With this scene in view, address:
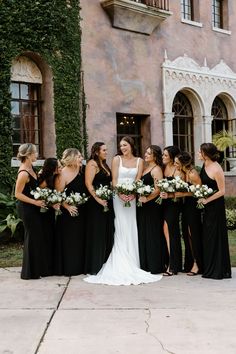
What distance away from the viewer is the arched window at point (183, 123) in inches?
719

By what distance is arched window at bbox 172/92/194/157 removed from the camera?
1825cm

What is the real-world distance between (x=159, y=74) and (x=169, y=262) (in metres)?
10.4

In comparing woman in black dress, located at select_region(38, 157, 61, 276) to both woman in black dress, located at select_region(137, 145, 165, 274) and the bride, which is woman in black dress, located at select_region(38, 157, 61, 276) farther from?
woman in black dress, located at select_region(137, 145, 165, 274)

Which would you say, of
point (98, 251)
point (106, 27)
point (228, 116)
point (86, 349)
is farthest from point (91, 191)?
point (228, 116)

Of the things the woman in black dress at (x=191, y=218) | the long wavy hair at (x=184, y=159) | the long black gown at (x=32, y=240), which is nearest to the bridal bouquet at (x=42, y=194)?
the long black gown at (x=32, y=240)

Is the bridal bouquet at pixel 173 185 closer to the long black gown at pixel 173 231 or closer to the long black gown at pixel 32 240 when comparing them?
the long black gown at pixel 173 231

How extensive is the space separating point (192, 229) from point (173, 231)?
28cm

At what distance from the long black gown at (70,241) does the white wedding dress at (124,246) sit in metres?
0.44

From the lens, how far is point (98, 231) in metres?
7.90

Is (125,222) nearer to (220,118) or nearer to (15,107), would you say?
(15,107)

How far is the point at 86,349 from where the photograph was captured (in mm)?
4453

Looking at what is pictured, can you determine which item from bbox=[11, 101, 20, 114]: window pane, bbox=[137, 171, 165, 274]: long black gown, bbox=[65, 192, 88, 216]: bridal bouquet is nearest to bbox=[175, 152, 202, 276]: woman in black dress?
bbox=[137, 171, 165, 274]: long black gown

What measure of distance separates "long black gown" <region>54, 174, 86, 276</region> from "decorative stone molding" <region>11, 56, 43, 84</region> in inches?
277

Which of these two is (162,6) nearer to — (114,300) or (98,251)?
(98,251)
